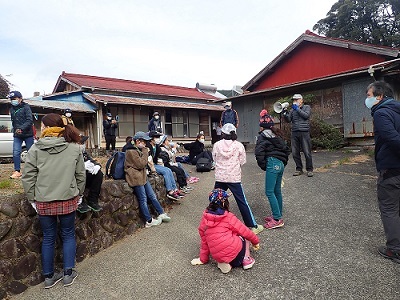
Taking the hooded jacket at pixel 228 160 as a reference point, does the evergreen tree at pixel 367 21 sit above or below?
above

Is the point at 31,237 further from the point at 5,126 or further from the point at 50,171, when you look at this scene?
the point at 5,126

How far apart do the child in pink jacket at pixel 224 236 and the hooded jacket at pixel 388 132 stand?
1665mm

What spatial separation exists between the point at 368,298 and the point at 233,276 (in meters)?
1.27

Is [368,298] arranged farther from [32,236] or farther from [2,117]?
[2,117]

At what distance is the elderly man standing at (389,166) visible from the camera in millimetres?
2967

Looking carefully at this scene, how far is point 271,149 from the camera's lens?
414 cm

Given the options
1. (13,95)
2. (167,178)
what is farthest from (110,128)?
(167,178)

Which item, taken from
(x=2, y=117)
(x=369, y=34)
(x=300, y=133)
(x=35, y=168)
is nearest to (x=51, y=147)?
(x=35, y=168)

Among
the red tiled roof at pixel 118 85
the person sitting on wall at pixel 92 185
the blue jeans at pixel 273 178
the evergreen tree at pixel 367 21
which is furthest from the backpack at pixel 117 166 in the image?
the evergreen tree at pixel 367 21

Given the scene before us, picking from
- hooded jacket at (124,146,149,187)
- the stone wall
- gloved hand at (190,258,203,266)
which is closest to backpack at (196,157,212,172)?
hooded jacket at (124,146,149,187)

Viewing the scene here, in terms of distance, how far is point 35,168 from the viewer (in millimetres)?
3018

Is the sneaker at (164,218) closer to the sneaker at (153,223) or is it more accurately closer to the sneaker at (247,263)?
the sneaker at (153,223)

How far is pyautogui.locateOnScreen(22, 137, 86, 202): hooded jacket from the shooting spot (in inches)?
117

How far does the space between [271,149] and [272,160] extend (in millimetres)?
163
